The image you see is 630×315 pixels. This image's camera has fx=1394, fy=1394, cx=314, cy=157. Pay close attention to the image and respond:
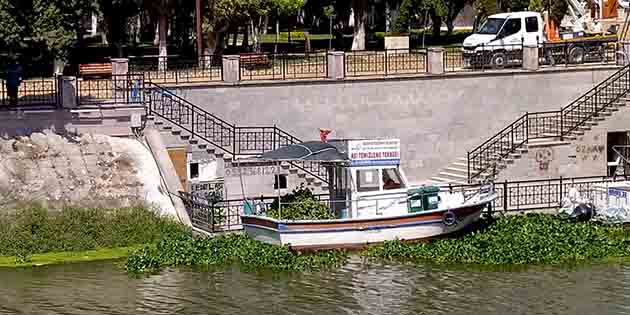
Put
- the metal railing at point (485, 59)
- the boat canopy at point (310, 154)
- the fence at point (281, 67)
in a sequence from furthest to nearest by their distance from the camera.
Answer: the metal railing at point (485, 59)
the fence at point (281, 67)
the boat canopy at point (310, 154)

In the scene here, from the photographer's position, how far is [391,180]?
110ft

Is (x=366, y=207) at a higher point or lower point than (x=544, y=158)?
lower

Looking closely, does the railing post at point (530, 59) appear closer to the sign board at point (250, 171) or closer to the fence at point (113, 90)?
the sign board at point (250, 171)

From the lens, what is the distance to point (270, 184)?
37375 millimetres

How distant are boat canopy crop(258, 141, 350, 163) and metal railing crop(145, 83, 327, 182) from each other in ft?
10.5

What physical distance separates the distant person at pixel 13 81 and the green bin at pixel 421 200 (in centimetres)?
1090

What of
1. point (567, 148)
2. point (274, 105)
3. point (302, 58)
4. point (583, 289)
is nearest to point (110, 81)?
point (274, 105)

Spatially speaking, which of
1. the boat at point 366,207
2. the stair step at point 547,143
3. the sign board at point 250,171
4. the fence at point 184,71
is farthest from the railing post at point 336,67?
the boat at point 366,207

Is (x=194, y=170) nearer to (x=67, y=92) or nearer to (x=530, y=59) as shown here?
(x=67, y=92)

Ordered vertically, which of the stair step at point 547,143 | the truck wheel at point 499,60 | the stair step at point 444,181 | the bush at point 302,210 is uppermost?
the truck wheel at point 499,60

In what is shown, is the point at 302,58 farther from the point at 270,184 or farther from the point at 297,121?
the point at 270,184

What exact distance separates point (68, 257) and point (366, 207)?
7069mm

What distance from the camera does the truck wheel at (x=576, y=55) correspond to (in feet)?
145

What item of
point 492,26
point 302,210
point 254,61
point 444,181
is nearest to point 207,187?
point 302,210
